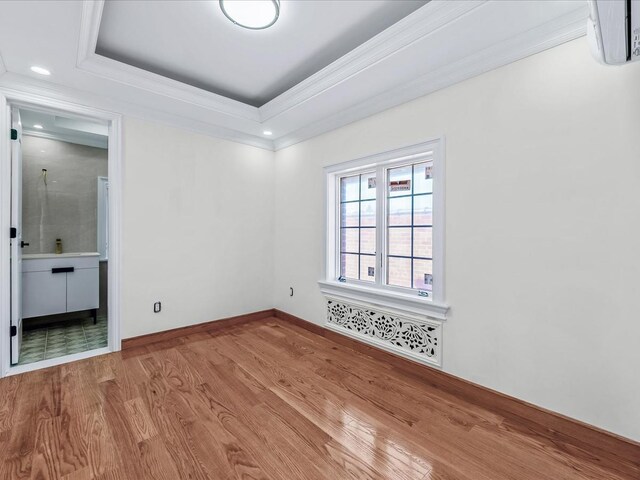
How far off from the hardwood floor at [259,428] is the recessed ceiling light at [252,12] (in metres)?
2.62

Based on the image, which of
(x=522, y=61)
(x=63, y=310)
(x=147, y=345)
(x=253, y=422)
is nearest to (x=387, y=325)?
(x=253, y=422)

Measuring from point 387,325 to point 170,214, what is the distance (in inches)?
101

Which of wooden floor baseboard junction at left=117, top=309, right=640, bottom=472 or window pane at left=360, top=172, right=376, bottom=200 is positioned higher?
window pane at left=360, top=172, right=376, bottom=200

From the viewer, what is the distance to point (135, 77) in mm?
2607

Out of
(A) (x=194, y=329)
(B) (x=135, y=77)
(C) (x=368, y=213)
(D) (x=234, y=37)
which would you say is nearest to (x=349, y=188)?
(C) (x=368, y=213)

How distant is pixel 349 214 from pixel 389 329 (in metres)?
1.32

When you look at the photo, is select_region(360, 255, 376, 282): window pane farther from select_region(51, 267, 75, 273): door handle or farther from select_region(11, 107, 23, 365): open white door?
select_region(51, 267, 75, 273): door handle

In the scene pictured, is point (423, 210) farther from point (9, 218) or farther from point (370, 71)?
point (9, 218)

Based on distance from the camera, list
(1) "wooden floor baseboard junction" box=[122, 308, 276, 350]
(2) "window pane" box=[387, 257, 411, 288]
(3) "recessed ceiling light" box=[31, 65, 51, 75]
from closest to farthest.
Answer: 1. (3) "recessed ceiling light" box=[31, 65, 51, 75]
2. (2) "window pane" box=[387, 257, 411, 288]
3. (1) "wooden floor baseboard junction" box=[122, 308, 276, 350]

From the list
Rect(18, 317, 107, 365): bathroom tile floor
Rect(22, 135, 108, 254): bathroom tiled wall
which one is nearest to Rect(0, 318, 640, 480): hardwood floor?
Rect(18, 317, 107, 365): bathroom tile floor

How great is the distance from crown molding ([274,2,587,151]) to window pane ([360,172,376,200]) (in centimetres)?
58

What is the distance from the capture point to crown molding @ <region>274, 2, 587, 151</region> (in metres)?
1.76

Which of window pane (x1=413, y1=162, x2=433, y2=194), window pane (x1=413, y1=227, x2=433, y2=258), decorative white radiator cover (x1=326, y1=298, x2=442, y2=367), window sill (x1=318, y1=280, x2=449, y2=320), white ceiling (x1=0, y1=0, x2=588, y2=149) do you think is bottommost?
decorative white radiator cover (x1=326, y1=298, x2=442, y2=367)

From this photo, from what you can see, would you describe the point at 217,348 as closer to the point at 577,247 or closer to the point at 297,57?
the point at 297,57
